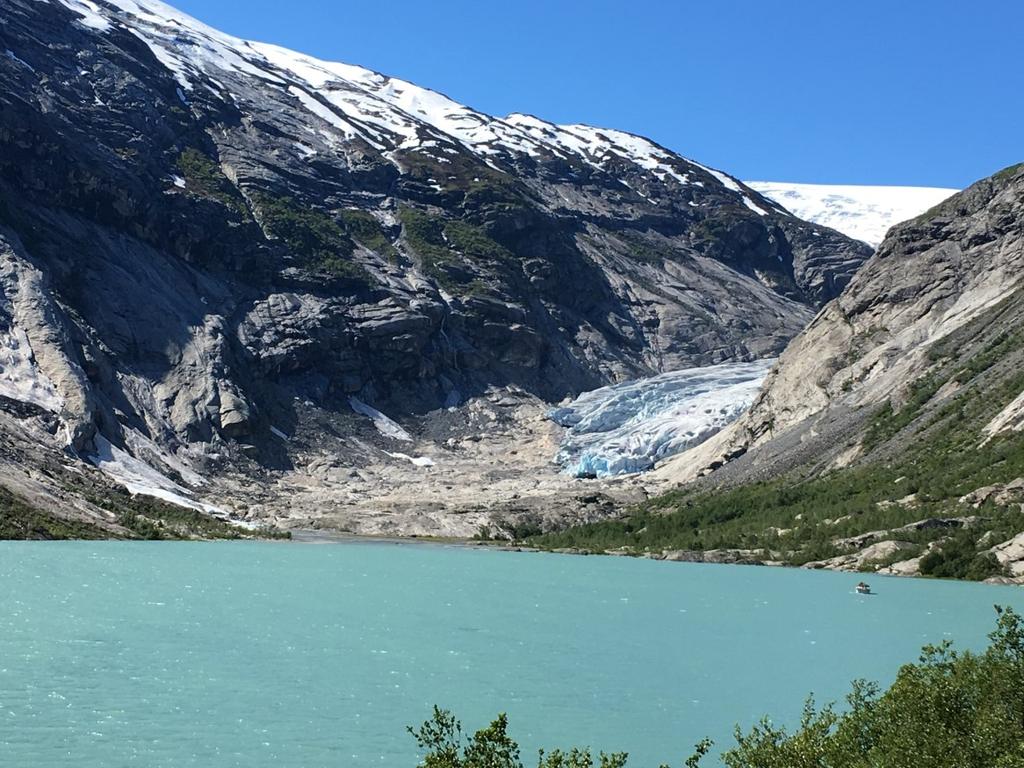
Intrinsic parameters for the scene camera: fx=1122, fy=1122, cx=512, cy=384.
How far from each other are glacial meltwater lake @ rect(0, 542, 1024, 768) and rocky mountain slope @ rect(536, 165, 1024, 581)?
10.1 meters

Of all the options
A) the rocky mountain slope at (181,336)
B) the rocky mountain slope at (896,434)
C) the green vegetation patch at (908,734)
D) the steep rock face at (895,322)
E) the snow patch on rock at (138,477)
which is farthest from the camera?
the rocky mountain slope at (181,336)

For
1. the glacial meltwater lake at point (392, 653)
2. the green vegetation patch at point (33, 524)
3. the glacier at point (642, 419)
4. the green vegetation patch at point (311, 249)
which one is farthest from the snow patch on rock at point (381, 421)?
the glacial meltwater lake at point (392, 653)

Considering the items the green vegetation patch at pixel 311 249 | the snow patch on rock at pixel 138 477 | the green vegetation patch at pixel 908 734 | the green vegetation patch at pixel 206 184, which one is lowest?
the green vegetation patch at pixel 908 734

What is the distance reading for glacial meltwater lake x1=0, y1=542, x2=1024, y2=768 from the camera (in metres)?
30.0

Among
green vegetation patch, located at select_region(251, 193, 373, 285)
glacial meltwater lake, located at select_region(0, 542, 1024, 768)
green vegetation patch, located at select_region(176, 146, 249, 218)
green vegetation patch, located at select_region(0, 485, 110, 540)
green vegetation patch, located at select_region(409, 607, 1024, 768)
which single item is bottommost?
green vegetation patch, located at select_region(409, 607, 1024, 768)

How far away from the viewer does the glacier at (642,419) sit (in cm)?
16650

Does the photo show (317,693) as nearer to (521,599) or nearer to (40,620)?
(40,620)

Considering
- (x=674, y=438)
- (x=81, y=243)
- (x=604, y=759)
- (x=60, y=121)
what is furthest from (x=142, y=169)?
(x=604, y=759)

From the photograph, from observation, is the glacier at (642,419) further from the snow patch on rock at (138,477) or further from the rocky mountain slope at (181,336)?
the snow patch on rock at (138,477)

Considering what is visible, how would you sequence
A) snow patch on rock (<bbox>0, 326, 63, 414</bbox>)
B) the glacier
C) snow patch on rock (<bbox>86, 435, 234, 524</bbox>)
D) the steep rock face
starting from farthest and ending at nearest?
1. the glacier
2. the steep rock face
3. snow patch on rock (<bbox>0, 326, 63, 414</bbox>)
4. snow patch on rock (<bbox>86, 435, 234, 524</bbox>)

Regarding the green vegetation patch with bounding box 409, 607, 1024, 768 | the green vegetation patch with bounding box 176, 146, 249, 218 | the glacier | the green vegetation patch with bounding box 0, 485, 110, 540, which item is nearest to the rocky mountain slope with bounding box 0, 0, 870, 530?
the green vegetation patch with bounding box 176, 146, 249, 218

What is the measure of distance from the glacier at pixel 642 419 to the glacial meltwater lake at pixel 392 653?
86044 mm

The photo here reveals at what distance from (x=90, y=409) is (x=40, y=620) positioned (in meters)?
82.7

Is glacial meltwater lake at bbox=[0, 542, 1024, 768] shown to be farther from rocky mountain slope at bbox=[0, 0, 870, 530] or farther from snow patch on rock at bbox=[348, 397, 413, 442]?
snow patch on rock at bbox=[348, 397, 413, 442]
